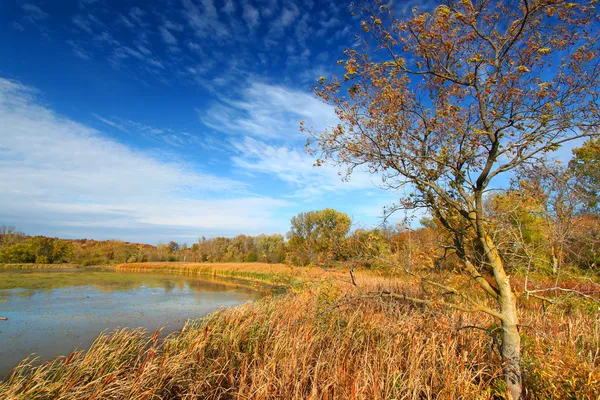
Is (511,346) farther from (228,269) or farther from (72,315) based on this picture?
(228,269)

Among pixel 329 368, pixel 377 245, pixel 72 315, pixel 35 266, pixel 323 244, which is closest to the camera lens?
pixel 329 368

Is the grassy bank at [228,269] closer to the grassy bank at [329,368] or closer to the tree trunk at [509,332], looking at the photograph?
the grassy bank at [329,368]

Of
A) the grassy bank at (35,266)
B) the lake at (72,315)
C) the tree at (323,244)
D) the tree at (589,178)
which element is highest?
the tree at (589,178)

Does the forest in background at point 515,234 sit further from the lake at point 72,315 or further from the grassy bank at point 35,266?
the grassy bank at point 35,266

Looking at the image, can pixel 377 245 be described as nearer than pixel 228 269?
Yes

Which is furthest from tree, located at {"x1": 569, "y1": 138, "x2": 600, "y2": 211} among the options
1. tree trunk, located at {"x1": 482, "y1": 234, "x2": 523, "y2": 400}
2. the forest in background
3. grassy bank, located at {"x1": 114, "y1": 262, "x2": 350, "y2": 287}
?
grassy bank, located at {"x1": 114, "y1": 262, "x2": 350, "y2": 287}

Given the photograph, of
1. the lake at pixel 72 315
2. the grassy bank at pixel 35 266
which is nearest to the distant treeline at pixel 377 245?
the grassy bank at pixel 35 266

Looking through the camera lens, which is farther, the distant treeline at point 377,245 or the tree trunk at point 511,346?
the distant treeline at point 377,245

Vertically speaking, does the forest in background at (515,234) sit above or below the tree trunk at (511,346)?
above

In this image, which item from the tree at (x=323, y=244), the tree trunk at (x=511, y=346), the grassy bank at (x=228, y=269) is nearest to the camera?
the tree trunk at (x=511, y=346)

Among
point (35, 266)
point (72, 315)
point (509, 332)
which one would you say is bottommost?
point (72, 315)

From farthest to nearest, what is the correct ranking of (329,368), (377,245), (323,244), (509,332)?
(323,244) < (377,245) < (329,368) < (509,332)

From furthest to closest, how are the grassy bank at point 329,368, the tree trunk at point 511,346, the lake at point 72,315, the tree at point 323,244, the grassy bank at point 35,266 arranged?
1. the grassy bank at point 35,266
2. the lake at point 72,315
3. the tree at point 323,244
4. the grassy bank at point 329,368
5. the tree trunk at point 511,346

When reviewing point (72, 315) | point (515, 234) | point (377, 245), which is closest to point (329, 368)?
point (377, 245)
